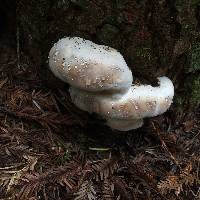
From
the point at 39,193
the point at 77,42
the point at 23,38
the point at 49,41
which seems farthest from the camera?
the point at 23,38

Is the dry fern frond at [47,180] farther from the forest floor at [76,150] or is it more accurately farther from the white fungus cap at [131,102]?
the white fungus cap at [131,102]

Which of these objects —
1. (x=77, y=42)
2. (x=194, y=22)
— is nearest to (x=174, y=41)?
(x=194, y=22)

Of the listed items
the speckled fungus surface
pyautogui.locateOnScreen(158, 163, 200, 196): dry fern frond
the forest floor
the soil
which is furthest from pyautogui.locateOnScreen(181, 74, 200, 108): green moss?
pyautogui.locateOnScreen(158, 163, 200, 196): dry fern frond

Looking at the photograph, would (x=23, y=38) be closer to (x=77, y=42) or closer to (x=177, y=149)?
(x=77, y=42)

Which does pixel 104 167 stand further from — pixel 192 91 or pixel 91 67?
pixel 192 91

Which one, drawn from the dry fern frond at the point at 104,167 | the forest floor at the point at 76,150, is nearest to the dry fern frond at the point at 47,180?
the forest floor at the point at 76,150

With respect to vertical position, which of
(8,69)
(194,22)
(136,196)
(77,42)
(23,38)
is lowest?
(136,196)

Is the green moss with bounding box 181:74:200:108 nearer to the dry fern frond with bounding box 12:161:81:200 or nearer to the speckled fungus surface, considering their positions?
the speckled fungus surface
